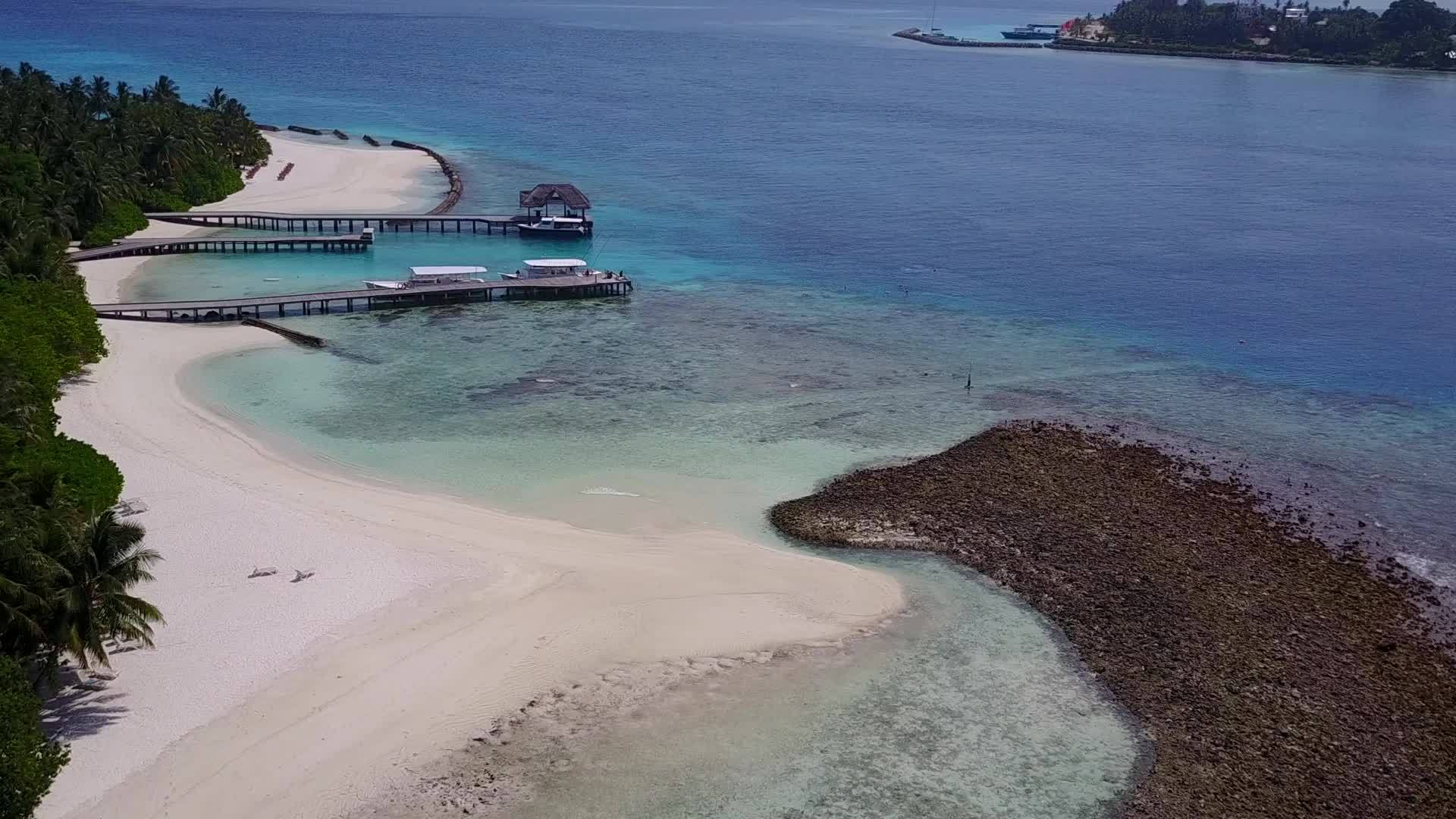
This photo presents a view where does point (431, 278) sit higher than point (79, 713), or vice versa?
point (431, 278)

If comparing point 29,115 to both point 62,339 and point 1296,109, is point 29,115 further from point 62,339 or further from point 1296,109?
point 1296,109

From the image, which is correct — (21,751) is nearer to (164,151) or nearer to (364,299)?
(364,299)

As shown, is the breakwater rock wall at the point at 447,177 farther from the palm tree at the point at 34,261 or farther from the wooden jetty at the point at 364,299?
the palm tree at the point at 34,261

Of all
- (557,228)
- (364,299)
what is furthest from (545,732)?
(557,228)

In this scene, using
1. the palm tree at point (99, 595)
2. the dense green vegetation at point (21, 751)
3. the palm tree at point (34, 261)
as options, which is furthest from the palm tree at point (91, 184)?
the dense green vegetation at point (21, 751)

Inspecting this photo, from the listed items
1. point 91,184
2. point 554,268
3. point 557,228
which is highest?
point 91,184

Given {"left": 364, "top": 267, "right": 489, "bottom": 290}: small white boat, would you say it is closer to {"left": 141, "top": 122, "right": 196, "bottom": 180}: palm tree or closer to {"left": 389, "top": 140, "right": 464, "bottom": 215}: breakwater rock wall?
{"left": 389, "top": 140, "right": 464, "bottom": 215}: breakwater rock wall

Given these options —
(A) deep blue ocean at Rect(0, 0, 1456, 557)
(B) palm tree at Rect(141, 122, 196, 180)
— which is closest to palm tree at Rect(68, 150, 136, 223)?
(A) deep blue ocean at Rect(0, 0, 1456, 557)
